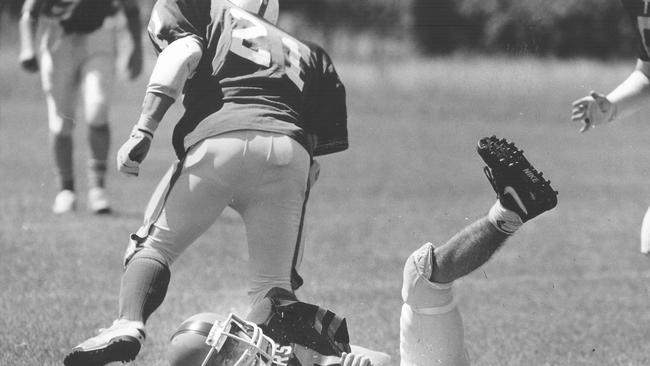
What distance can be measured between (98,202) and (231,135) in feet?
15.6

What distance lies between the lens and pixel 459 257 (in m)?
3.75

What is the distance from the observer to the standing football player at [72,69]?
857cm

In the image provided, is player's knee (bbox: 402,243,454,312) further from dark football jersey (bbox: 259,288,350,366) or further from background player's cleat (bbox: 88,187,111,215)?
background player's cleat (bbox: 88,187,111,215)

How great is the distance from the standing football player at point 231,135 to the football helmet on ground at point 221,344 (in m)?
0.15

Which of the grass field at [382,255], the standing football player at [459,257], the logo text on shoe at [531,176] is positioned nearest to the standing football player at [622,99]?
the grass field at [382,255]

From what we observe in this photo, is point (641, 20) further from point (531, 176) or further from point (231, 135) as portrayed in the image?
point (231, 135)

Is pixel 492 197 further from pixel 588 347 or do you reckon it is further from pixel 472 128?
pixel 472 128

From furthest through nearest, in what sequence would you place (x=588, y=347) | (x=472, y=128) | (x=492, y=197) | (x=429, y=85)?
(x=429, y=85), (x=472, y=128), (x=492, y=197), (x=588, y=347)

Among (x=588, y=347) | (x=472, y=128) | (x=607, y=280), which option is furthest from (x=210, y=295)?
(x=472, y=128)

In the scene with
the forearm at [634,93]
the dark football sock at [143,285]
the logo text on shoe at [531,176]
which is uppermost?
the logo text on shoe at [531,176]

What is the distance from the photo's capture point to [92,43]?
866 centimetres

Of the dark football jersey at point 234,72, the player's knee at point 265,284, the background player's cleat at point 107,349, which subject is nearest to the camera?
the background player's cleat at point 107,349

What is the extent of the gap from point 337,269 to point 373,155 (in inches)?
354

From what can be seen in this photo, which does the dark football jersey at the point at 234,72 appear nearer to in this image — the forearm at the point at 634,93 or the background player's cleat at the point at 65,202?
the forearm at the point at 634,93
